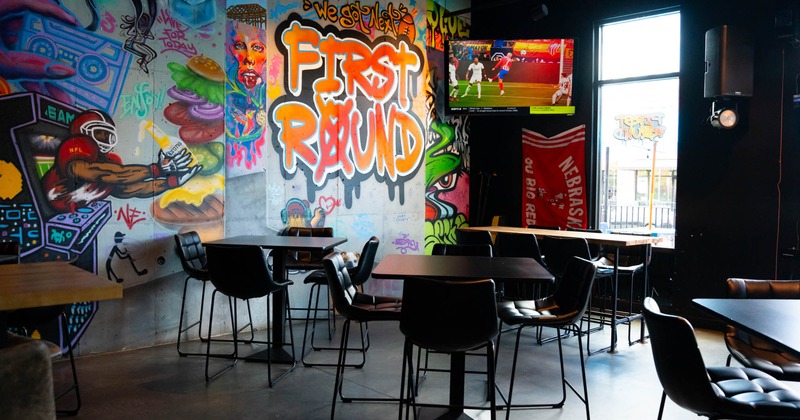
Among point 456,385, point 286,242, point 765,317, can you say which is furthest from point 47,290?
point 765,317

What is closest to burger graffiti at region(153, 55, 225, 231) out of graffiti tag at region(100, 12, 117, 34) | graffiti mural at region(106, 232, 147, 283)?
graffiti mural at region(106, 232, 147, 283)

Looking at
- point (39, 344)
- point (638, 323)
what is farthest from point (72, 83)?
point (638, 323)

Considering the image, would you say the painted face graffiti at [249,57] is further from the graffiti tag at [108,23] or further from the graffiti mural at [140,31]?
the graffiti tag at [108,23]

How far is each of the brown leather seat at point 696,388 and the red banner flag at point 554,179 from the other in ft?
15.8

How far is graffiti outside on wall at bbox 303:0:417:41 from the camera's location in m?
6.17

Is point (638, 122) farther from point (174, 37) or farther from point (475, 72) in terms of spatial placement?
point (174, 37)

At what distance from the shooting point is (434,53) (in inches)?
287

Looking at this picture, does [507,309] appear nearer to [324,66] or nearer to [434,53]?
[324,66]

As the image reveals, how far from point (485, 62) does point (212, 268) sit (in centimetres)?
435

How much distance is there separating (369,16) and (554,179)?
2.95 meters

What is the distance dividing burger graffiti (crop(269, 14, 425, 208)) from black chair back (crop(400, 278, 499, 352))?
3.40m

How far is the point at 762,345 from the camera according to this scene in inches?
115

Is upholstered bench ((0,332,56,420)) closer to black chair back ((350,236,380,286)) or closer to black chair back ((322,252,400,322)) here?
black chair back ((322,252,400,322))

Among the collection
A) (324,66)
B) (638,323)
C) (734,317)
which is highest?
(324,66)
